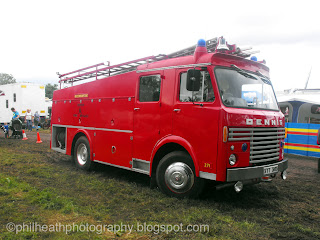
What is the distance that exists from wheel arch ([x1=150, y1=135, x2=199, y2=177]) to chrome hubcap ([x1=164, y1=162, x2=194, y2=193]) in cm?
24

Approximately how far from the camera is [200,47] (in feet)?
17.0

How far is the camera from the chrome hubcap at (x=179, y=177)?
510cm

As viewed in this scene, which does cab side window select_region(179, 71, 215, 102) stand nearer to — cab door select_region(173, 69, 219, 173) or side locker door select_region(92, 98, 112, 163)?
cab door select_region(173, 69, 219, 173)

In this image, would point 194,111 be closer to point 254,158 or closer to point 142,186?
point 254,158

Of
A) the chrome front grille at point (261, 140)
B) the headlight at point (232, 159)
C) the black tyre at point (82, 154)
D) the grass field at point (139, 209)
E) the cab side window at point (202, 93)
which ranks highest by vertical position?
the cab side window at point (202, 93)

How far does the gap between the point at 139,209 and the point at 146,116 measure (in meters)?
1.94

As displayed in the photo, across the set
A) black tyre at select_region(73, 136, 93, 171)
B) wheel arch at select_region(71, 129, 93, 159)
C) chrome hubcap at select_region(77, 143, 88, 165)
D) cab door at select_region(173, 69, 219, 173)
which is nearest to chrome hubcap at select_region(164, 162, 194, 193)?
cab door at select_region(173, 69, 219, 173)

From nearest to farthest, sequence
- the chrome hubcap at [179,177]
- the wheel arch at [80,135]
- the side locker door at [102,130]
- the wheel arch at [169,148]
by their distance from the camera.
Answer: the wheel arch at [169,148] → the chrome hubcap at [179,177] → the side locker door at [102,130] → the wheel arch at [80,135]

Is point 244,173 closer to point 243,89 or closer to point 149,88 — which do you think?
point 243,89

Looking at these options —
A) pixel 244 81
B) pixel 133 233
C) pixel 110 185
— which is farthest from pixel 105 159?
pixel 244 81

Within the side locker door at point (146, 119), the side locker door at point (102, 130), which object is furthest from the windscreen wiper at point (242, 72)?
the side locker door at point (102, 130)

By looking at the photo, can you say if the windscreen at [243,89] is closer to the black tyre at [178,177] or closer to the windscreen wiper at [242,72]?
the windscreen wiper at [242,72]

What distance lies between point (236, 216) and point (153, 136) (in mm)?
→ 2186

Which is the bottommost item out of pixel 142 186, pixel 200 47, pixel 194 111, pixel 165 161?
pixel 142 186
